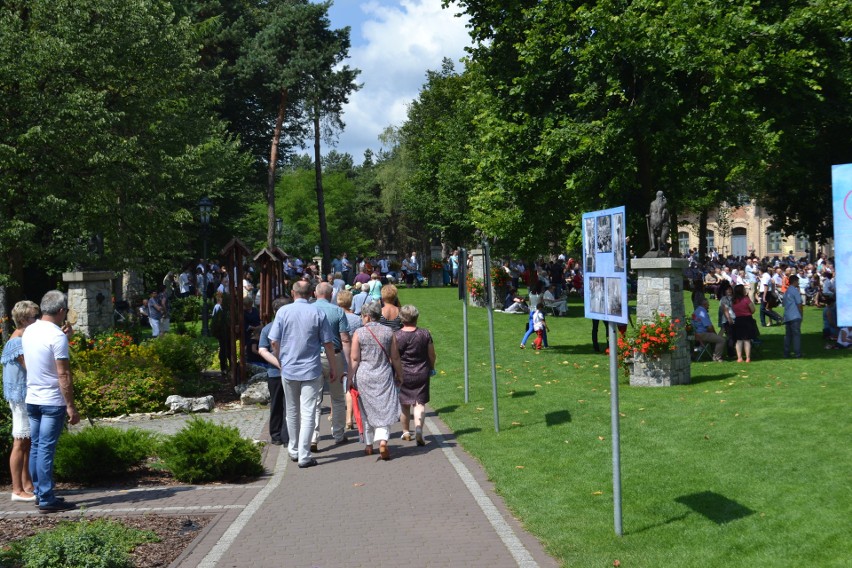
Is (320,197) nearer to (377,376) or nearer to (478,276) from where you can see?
(478,276)

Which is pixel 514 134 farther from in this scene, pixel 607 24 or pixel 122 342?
pixel 122 342

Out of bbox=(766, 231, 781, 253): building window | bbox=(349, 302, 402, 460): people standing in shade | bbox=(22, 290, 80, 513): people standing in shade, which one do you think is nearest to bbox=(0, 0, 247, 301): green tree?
bbox=(349, 302, 402, 460): people standing in shade

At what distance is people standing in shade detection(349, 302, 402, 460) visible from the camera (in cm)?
1091

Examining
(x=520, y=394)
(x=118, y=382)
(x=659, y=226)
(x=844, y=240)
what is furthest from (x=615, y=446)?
(x=659, y=226)

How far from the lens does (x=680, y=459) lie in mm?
9969

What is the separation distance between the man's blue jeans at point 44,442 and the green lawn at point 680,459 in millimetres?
4233

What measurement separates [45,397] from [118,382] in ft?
23.9

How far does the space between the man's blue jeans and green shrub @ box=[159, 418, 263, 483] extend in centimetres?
167

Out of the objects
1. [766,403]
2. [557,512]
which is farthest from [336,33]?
[557,512]

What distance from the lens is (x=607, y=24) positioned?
20328 millimetres

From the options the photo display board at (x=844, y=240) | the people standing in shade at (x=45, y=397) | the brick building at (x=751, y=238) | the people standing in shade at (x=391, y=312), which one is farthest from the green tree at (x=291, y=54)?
the brick building at (x=751, y=238)

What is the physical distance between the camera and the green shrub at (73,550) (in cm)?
639

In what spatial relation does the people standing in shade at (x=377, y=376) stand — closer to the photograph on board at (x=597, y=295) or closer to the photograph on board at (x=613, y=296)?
the photograph on board at (x=597, y=295)

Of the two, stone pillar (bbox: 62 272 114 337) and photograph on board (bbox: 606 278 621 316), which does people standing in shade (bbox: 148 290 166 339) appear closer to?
stone pillar (bbox: 62 272 114 337)
